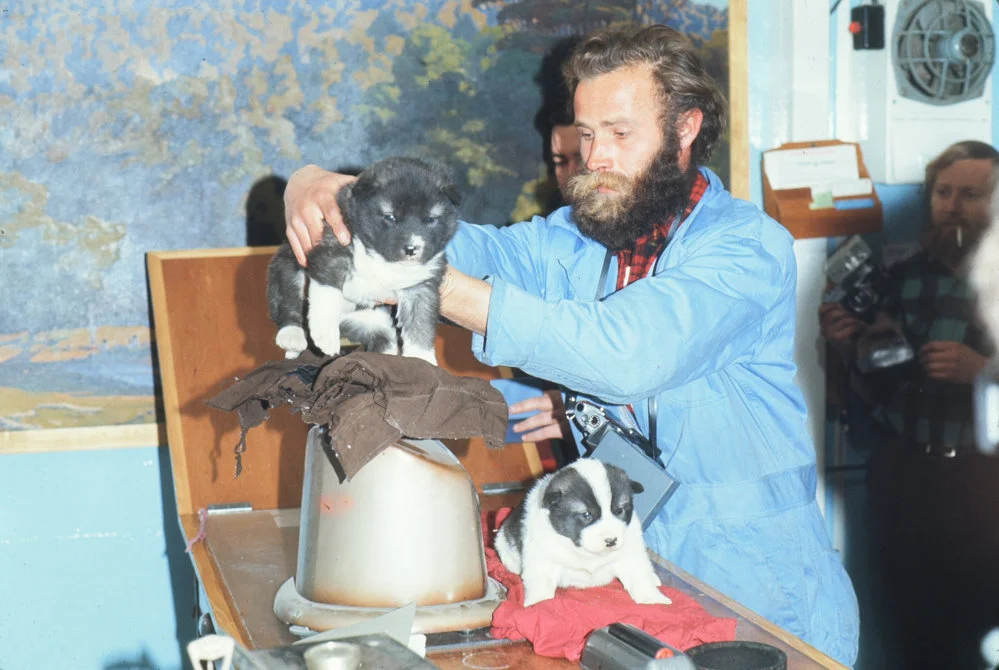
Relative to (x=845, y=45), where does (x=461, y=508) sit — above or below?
below

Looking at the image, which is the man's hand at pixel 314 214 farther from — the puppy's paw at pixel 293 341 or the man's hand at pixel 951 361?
the man's hand at pixel 951 361

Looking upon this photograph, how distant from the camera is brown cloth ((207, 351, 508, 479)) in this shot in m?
1.42

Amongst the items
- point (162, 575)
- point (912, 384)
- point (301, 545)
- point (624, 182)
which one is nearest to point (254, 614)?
point (301, 545)

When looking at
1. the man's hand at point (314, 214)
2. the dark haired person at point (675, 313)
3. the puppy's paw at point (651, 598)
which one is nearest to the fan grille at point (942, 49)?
the dark haired person at point (675, 313)

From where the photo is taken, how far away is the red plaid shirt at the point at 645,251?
79.4 inches

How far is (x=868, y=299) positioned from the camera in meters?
3.27

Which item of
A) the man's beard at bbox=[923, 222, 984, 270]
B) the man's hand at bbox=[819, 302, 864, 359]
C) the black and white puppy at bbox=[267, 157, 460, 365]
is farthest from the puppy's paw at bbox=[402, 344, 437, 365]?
the man's beard at bbox=[923, 222, 984, 270]

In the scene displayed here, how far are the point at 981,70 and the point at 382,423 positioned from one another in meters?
2.67

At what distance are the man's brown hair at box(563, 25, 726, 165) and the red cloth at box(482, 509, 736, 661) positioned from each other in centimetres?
94

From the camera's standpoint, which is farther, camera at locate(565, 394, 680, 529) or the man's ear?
the man's ear

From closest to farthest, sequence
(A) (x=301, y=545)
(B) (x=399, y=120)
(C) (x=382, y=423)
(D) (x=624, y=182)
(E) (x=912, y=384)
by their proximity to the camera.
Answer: (C) (x=382, y=423)
(A) (x=301, y=545)
(D) (x=624, y=182)
(B) (x=399, y=120)
(E) (x=912, y=384)

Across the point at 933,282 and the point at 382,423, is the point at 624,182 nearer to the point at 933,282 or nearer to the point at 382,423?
the point at 382,423

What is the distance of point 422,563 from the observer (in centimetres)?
150

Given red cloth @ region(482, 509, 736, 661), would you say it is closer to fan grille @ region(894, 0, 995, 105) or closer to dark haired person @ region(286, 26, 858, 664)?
dark haired person @ region(286, 26, 858, 664)
